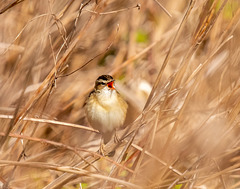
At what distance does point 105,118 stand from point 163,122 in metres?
Answer: 0.98

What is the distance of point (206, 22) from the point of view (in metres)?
1.89

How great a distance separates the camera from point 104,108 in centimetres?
304

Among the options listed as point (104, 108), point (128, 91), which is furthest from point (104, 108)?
point (128, 91)

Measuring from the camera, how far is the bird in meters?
2.99

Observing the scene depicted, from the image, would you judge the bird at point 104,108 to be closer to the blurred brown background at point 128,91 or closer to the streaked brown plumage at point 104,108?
the streaked brown plumage at point 104,108

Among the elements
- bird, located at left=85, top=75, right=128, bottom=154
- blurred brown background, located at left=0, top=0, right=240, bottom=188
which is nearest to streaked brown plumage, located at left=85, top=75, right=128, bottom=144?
bird, located at left=85, top=75, right=128, bottom=154

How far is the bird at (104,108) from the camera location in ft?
9.81

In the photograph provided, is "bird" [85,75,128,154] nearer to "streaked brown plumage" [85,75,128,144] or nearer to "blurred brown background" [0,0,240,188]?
"streaked brown plumage" [85,75,128,144]

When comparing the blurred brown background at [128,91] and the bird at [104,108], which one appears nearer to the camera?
the blurred brown background at [128,91]

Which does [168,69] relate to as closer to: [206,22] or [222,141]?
[206,22]

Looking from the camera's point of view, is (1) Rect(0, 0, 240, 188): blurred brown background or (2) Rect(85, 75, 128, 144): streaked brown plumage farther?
(2) Rect(85, 75, 128, 144): streaked brown plumage

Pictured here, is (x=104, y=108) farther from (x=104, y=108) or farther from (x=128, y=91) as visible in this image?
(x=128, y=91)

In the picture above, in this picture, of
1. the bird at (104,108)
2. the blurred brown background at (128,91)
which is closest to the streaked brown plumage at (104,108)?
the bird at (104,108)

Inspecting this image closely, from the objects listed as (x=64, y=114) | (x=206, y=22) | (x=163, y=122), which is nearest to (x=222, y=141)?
(x=163, y=122)
